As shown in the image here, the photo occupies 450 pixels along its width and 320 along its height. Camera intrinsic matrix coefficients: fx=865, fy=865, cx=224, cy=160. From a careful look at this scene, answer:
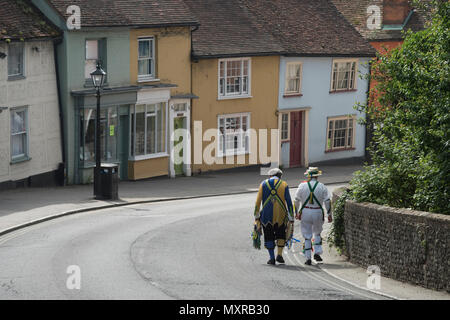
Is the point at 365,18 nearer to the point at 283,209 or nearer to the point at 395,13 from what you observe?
the point at 395,13

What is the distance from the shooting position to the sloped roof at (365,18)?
44.6 meters

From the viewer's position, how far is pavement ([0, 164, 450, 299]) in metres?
15.4

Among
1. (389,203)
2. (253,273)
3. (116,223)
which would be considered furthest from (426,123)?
(116,223)

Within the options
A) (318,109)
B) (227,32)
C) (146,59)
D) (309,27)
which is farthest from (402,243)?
(309,27)

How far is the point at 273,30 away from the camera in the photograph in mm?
38125

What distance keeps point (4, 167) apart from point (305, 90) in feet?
52.5

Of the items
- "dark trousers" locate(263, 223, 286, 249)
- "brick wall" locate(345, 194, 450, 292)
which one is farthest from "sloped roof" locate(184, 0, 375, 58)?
"brick wall" locate(345, 194, 450, 292)

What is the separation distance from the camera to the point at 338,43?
131 ft

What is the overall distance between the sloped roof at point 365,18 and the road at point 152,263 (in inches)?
952

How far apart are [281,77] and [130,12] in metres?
8.67

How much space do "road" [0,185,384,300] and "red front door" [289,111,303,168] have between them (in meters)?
15.7

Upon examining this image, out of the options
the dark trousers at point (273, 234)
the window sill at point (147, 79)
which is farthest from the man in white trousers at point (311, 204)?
the window sill at point (147, 79)

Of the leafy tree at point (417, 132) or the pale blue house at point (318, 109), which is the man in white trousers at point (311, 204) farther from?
the pale blue house at point (318, 109)
